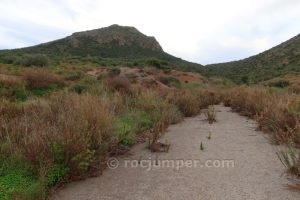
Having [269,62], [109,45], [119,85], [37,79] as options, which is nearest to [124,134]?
[119,85]

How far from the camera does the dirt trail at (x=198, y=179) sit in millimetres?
4012

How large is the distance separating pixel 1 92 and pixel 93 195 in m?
11.7

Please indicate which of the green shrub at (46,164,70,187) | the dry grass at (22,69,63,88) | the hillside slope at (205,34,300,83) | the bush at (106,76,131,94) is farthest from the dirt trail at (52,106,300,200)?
the hillside slope at (205,34,300,83)

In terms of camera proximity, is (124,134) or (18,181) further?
(124,134)

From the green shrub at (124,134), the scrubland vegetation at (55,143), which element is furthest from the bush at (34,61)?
the green shrub at (124,134)

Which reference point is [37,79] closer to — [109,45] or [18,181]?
[18,181]

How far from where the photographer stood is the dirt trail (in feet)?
13.2

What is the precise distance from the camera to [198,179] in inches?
179

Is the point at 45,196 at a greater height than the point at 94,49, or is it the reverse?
the point at 94,49

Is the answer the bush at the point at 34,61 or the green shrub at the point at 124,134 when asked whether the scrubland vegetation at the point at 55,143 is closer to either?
the green shrub at the point at 124,134

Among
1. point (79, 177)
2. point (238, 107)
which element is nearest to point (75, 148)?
point (79, 177)

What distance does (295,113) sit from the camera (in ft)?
23.3

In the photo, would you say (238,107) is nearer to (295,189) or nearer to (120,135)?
(120,135)

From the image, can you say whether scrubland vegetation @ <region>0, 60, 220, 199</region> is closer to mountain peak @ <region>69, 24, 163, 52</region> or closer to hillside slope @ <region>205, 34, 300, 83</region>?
hillside slope @ <region>205, 34, 300, 83</region>
